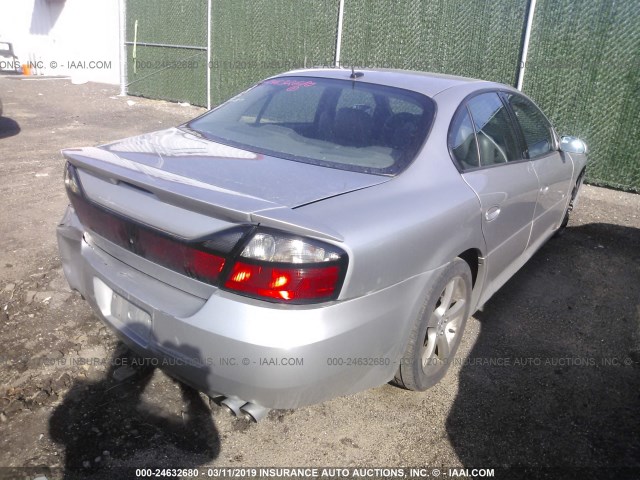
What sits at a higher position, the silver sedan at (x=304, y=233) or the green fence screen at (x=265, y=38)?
the green fence screen at (x=265, y=38)

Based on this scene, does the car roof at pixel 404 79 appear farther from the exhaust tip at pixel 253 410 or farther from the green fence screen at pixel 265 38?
the green fence screen at pixel 265 38

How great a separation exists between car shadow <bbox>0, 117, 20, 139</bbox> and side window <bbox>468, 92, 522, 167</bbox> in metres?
8.17

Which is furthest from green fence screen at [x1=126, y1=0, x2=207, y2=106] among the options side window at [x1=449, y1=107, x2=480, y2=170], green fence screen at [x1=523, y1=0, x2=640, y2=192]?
side window at [x1=449, y1=107, x2=480, y2=170]

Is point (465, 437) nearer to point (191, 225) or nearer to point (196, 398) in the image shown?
point (196, 398)

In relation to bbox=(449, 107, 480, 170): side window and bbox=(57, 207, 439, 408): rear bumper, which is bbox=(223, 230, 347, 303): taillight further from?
bbox=(449, 107, 480, 170): side window

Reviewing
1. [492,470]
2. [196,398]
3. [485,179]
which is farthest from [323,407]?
[485,179]

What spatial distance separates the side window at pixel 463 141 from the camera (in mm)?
2963

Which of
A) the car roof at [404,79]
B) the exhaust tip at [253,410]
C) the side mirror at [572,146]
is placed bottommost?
the exhaust tip at [253,410]

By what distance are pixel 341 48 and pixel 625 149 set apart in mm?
5049

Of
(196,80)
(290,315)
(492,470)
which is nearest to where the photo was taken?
(290,315)

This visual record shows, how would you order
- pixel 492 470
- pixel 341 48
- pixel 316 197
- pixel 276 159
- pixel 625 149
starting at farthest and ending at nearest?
pixel 341 48, pixel 625 149, pixel 276 159, pixel 492 470, pixel 316 197

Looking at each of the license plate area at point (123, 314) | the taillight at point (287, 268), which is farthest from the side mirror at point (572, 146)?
the license plate area at point (123, 314)

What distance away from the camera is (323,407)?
2879 mm

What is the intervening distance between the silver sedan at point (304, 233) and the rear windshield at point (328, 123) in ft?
0.04
